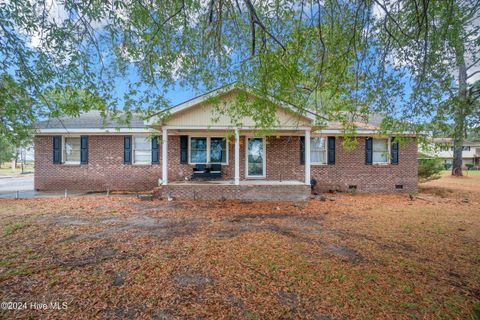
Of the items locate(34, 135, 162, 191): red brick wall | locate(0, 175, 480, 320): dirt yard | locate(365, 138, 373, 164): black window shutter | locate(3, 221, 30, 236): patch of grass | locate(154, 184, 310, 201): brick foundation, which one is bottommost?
locate(0, 175, 480, 320): dirt yard

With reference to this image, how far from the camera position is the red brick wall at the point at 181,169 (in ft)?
37.3

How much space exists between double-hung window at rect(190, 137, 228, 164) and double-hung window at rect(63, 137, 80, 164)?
6.15m

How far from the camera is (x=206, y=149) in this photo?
1127 centimetres

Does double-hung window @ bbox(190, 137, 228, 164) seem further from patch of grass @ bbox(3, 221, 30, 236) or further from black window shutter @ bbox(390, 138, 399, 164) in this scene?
black window shutter @ bbox(390, 138, 399, 164)

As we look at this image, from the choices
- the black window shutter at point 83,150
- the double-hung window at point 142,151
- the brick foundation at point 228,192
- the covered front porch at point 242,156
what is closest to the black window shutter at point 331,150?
the covered front porch at point 242,156

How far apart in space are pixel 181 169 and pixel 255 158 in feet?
12.6

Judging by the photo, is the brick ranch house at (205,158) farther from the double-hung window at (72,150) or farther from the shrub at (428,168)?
the shrub at (428,168)

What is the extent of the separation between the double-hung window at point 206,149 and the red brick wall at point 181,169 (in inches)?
Answer: 18.9

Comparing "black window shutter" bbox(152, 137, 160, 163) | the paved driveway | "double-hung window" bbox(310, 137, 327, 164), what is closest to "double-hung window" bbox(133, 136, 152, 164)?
"black window shutter" bbox(152, 137, 160, 163)

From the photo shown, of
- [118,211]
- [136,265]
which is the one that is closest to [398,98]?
[136,265]

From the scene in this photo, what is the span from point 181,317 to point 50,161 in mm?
13022

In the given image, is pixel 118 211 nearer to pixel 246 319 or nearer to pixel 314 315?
pixel 246 319

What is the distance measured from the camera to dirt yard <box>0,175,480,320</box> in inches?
104

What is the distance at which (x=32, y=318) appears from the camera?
94.7 inches
